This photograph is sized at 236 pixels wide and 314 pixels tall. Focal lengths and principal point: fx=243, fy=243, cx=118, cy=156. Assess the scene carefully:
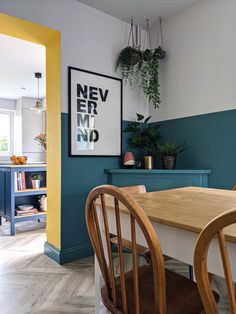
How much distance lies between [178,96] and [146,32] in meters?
0.94

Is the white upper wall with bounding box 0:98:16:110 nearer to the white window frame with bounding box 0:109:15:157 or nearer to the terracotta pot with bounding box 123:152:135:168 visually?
the white window frame with bounding box 0:109:15:157

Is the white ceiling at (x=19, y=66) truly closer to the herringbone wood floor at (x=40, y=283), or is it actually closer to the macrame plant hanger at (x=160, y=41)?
the macrame plant hanger at (x=160, y=41)

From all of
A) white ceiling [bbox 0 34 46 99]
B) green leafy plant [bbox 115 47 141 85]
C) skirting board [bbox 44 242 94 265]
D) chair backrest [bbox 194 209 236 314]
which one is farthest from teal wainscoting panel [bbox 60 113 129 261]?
chair backrest [bbox 194 209 236 314]

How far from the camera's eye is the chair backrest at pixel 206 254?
56 cm

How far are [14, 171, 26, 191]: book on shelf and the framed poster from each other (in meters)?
1.31

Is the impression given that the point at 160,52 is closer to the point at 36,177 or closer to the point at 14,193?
the point at 36,177

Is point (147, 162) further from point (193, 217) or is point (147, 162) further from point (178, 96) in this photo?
point (193, 217)

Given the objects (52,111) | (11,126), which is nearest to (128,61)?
(52,111)

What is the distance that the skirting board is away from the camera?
2.26 meters

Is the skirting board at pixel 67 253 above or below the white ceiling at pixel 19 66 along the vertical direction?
below

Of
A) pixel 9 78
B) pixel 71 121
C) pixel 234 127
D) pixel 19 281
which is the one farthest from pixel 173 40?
pixel 9 78

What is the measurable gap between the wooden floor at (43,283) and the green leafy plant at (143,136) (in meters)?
1.24

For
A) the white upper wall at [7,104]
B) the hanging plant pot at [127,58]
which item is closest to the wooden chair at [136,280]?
the hanging plant pot at [127,58]

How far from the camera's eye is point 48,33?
2.26 meters
